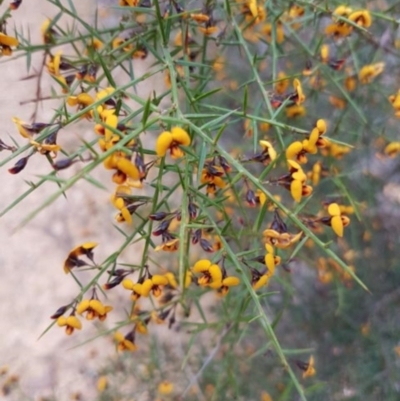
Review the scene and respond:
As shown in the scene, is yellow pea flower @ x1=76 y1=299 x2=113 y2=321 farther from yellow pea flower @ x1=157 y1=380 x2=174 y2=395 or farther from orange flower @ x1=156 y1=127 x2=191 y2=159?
yellow pea flower @ x1=157 y1=380 x2=174 y2=395

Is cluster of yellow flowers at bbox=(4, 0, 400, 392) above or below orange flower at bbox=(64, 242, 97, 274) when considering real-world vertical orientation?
above

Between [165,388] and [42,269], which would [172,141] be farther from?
[42,269]

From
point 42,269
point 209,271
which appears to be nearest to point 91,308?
point 209,271

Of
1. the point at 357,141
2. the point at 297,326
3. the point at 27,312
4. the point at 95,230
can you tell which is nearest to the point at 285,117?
the point at 357,141

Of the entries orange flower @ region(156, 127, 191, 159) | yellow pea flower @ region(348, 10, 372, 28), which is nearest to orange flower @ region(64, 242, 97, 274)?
orange flower @ region(156, 127, 191, 159)

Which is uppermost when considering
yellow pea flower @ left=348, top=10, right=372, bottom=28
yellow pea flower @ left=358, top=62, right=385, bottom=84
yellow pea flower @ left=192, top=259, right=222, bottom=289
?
yellow pea flower @ left=348, top=10, right=372, bottom=28

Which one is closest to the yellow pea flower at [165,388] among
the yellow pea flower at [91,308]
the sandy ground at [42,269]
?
the sandy ground at [42,269]

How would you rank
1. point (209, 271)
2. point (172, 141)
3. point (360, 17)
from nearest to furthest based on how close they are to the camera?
point (172, 141), point (209, 271), point (360, 17)

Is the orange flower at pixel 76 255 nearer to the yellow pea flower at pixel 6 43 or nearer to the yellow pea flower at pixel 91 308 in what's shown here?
the yellow pea flower at pixel 91 308

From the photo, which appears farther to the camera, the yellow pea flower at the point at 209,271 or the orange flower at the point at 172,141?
the yellow pea flower at the point at 209,271
